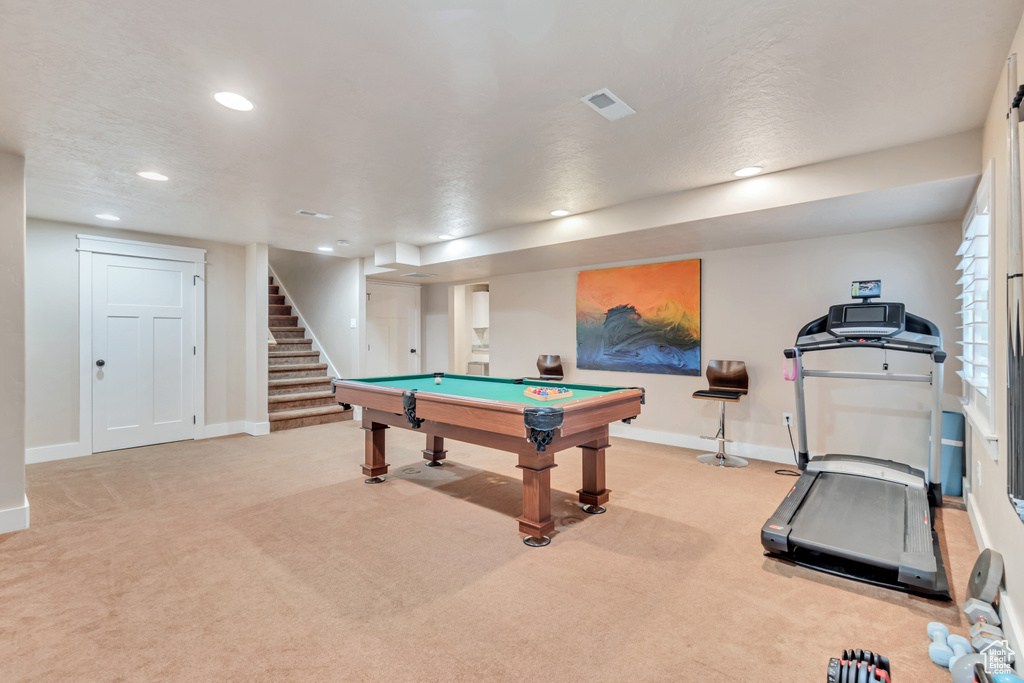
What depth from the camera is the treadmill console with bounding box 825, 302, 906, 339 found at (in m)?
3.30

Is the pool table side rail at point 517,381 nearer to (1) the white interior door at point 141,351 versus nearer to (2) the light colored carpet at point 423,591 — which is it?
(2) the light colored carpet at point 423,591

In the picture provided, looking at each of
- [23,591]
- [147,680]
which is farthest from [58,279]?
[147,680]

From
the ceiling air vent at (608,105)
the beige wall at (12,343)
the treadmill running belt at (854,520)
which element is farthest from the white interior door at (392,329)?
the treadmill running belt at (854,520)

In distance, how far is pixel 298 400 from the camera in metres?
6.70

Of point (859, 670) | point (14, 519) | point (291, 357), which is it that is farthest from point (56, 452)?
point (859, 670)

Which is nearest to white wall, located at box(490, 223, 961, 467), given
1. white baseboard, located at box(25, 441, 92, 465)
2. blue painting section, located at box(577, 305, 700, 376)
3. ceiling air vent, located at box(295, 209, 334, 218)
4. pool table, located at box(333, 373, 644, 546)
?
blue painting section, located at box(577, 305, 700, 376)

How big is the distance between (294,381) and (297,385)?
0.10m

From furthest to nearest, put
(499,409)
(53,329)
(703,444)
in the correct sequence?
(703,444), (53,329), (499,409)

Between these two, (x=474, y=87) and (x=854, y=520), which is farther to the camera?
(x=854, y=520)

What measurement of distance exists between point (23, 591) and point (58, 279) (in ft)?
12.4

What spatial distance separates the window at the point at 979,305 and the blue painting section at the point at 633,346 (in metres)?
2.26

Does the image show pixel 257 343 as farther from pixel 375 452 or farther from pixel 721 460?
pixel 721 460

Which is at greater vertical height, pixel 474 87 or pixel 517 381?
pixel 474 87

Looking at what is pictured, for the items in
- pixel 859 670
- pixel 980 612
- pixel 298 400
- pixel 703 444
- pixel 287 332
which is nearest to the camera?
pixel 859 670
